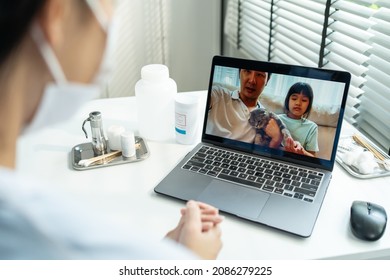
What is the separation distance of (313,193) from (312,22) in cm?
92

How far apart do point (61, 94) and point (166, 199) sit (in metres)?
0.44

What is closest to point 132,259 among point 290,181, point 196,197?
point 196,197

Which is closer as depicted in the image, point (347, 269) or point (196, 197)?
point (347, 269)

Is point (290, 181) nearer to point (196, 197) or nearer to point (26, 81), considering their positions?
point (196, 197)

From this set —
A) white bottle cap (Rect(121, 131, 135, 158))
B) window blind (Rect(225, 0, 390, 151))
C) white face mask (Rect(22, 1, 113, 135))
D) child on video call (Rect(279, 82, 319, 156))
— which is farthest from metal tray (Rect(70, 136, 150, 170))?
window blind (Rect(225, 0, 390, 151))

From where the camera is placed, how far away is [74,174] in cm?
94

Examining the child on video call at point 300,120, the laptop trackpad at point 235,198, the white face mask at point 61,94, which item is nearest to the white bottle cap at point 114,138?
the laptop trackpad at point 235,198

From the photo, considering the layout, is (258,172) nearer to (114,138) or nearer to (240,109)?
(240,109)

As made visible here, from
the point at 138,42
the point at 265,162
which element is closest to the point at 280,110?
the point at 265,162

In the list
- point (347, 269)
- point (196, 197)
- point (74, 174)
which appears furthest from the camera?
point (74, 174)

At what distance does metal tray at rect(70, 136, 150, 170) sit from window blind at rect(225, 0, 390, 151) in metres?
0.72

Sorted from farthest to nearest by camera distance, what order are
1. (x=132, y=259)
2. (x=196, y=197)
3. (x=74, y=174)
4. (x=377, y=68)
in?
(x=377, y=68) < (x=74, y=174) < (x=196, y=197) < (x=132, y=259)

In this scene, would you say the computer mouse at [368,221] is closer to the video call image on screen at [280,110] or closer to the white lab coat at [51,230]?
the video call image on screen at [280,110]

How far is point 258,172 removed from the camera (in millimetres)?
Answer: 906
